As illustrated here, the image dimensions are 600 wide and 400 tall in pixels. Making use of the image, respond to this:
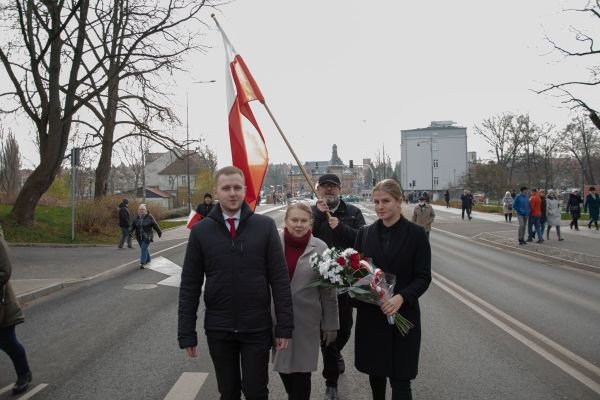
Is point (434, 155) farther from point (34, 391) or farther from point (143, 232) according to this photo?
point (34, 391)

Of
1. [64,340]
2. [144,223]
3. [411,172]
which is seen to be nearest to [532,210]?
[144,223]

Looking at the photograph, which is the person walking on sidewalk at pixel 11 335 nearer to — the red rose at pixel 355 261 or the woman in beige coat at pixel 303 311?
the woman in beige coat at pixel 303 311

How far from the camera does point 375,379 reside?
358 centimetres

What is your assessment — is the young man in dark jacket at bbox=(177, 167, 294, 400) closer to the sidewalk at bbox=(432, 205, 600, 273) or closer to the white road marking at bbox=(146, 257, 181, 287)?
the white road marking at bbox=(146, 257, 181, 287)

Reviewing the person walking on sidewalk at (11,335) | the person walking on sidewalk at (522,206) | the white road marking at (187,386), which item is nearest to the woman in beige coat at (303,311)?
the white road marking at (187,386)

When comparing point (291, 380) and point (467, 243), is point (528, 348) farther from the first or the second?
point (467, 243)

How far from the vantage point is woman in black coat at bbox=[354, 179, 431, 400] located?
3.42 meters

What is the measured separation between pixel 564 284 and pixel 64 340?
30.5 ft

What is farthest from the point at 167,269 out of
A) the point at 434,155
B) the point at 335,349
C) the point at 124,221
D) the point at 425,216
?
the point at 434,155

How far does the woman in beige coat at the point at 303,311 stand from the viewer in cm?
361

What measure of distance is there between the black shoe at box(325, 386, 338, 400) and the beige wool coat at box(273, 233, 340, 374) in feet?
A: 2.74

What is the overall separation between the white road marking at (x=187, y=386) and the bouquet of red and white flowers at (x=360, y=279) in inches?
76.6

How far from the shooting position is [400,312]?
347cm

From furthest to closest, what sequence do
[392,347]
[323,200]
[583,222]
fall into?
[583,222] < [323,200] < [392,347]
